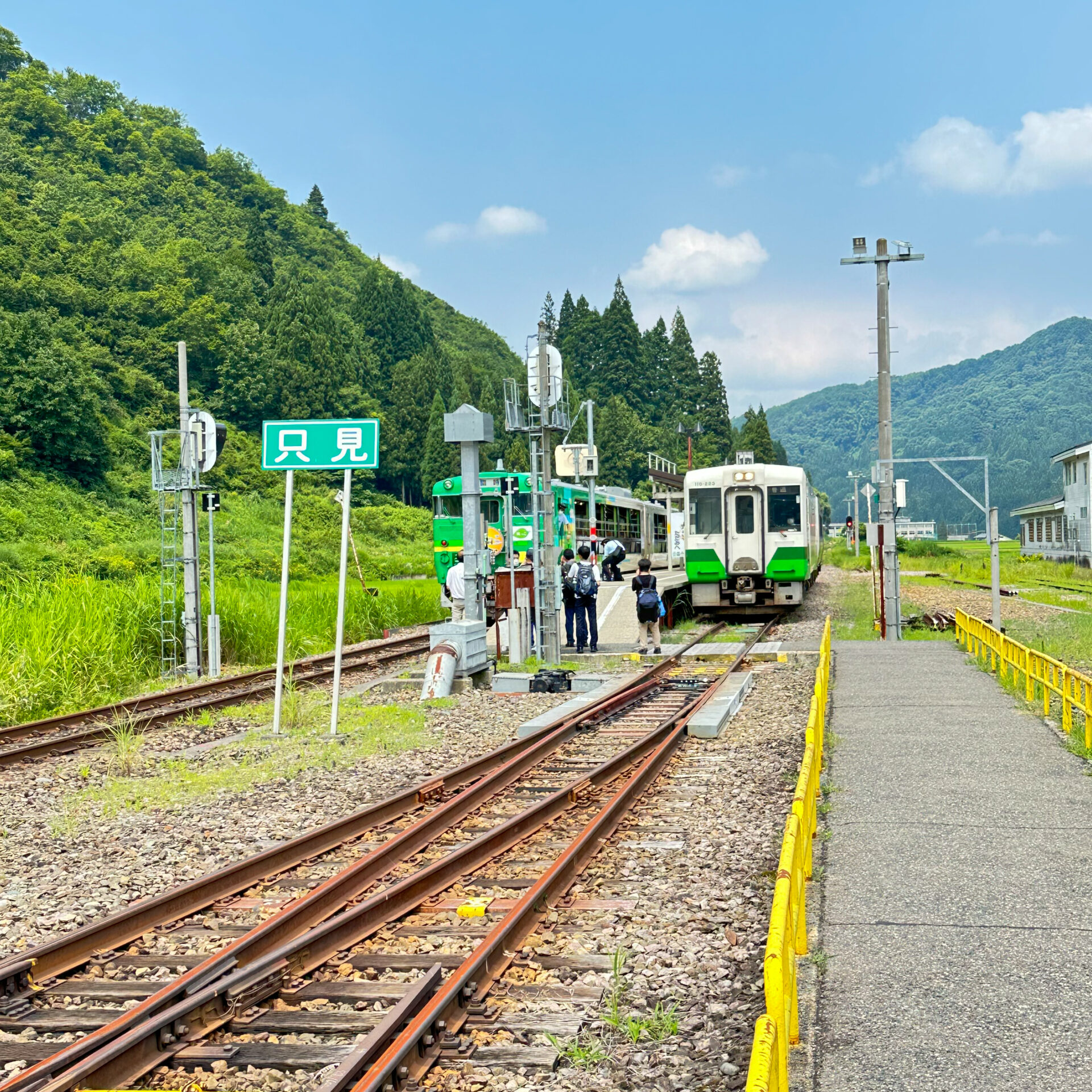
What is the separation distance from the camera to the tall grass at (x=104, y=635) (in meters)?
13.9

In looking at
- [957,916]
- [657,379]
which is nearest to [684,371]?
[657,379]

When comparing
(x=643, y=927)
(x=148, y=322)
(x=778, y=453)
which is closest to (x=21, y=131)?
(x=148, y=322)

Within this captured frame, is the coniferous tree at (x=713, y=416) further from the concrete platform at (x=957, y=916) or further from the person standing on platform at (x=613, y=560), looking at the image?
the concrete platform at (x=957, y=916)

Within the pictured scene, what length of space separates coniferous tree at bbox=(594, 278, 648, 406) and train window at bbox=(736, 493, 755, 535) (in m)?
81.0

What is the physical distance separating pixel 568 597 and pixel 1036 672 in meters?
7.90

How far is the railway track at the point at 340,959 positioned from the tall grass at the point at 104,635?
24.2 ft

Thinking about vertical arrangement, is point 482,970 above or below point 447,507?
below

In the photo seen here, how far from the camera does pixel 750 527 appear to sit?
2392cm

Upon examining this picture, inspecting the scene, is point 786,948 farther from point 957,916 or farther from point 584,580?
point 584,580

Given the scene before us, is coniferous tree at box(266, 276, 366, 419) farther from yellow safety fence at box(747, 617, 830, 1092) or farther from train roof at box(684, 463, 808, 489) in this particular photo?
yellow safety fence at box(747, 617, 830, 1092)

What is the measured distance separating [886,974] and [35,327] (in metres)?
57.4

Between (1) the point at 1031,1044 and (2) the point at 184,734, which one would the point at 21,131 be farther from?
(1) the point at 1031,1044

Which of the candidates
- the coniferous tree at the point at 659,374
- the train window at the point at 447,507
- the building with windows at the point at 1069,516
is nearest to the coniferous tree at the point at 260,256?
the coniferous tree at the point at 659,374

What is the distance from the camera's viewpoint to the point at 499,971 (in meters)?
5.07
